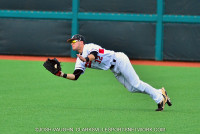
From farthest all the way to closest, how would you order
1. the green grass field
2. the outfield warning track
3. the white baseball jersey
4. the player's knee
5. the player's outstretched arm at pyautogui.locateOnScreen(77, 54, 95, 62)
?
the outfield warning track → the player's knee → the white baseball jersey → the player's outstretched arm at pyautogui.locateOnScreen(77, 54, 95, 62) → the green grass field

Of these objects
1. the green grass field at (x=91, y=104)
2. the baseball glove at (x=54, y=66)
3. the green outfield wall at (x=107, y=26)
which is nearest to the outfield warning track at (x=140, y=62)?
the green outfield wall at (x=107, y=26)

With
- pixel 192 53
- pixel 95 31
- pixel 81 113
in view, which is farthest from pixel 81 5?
pixel 81 113

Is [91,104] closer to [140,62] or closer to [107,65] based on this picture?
[107,65]

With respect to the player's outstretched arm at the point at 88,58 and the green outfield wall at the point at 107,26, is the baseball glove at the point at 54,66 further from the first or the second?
the green outfield wall at the point at 107,26

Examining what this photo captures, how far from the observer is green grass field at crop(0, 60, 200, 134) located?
8906 mm

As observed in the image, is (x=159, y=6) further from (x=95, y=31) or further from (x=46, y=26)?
(x=46, y=26)

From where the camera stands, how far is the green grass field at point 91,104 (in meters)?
8.91

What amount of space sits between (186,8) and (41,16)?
5.79 m

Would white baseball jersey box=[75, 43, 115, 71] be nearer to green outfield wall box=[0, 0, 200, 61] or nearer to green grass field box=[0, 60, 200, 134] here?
green grass field box=[0, 60, 200, 134]

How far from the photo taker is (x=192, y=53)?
69.0 ft

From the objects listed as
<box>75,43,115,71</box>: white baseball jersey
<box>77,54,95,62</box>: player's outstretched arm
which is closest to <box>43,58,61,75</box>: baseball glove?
<box>75,43,115,71</box>: white baseball jersey

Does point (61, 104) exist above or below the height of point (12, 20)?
below

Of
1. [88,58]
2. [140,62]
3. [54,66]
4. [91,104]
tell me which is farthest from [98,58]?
[140,62]

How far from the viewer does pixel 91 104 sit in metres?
11.4
